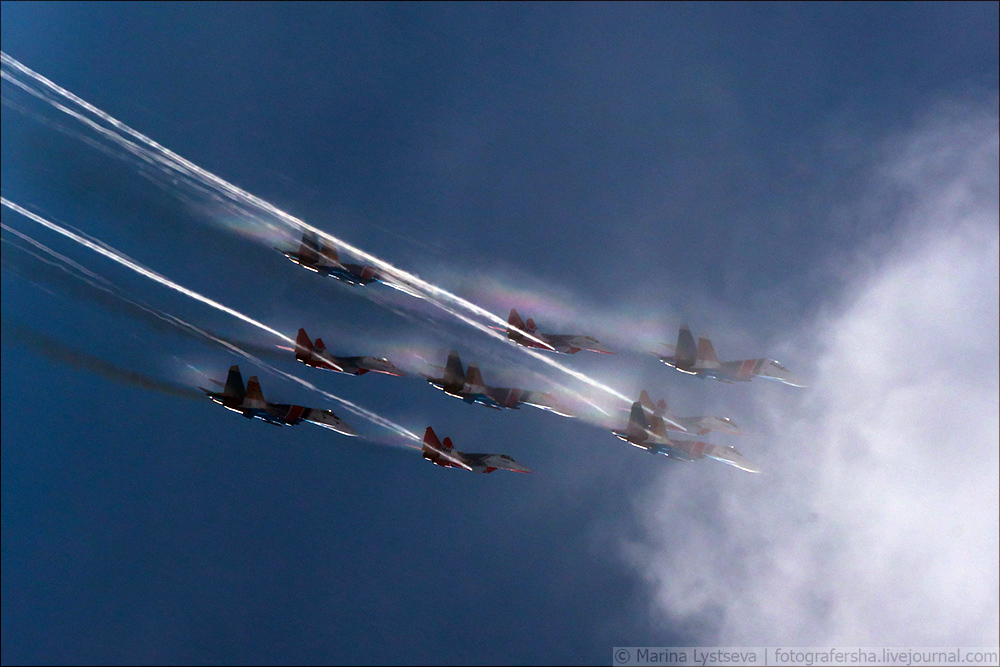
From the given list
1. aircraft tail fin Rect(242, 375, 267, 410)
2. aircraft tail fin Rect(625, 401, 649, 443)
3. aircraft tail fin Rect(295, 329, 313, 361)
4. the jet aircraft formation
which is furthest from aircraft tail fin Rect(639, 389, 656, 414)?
aircraft tail fin Rect(242, 375, 267, 410)

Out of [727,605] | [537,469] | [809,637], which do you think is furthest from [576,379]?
[809,637]

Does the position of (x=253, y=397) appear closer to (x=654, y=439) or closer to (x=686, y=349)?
Result: (x=654, y=439)

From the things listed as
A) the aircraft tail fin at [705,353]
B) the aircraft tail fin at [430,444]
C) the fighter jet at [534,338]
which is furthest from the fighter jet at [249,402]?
the aircraft tail fin at [705,353]

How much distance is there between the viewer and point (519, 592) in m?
83.3

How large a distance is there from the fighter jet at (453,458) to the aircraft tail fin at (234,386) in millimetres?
13112

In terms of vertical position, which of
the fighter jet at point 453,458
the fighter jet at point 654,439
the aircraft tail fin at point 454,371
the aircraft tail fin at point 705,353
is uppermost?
the aircraft tail fin at point 705,353

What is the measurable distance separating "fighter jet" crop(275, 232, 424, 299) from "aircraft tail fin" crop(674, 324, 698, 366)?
23288mm

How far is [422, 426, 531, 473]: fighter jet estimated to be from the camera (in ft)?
184

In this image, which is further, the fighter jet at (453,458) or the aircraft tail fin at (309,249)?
the fighter jet at (453,458)

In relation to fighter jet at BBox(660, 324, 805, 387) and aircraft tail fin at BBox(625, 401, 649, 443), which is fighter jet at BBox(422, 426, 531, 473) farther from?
fighter jet at BBox(660, 324, 805, 387)

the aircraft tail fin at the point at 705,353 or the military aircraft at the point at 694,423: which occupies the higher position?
the aircraft tail fin at the point at 705,353

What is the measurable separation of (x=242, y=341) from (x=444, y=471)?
116 feet

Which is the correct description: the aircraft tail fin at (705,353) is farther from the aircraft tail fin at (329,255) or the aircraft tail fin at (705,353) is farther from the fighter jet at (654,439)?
Answer: the aircraft tail fin at (329,255)

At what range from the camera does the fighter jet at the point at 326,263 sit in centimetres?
5391
